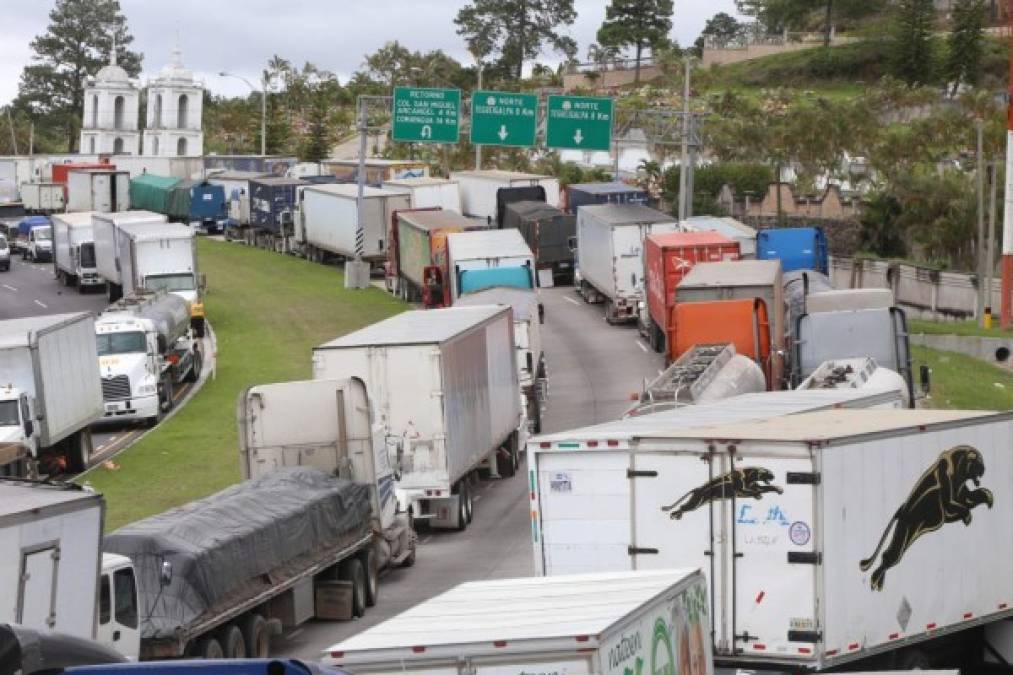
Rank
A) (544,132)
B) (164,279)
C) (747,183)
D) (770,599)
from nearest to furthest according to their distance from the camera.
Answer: (770,599) < (164,279) < (544,132) < (747,183)

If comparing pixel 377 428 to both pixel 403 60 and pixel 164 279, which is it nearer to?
pixel 164 279

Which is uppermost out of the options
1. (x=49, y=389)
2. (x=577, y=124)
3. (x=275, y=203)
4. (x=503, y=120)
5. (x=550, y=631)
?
(x=503, y=120)

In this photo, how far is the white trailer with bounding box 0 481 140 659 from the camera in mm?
16781

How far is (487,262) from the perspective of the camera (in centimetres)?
5141

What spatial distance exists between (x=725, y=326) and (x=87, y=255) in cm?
4298

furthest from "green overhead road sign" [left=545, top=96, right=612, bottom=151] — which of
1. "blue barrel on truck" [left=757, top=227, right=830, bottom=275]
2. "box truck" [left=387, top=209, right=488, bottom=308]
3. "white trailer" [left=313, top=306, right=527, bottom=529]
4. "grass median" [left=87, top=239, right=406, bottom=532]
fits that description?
"white trailer" [left=313, top=306, right=527, bottom=529]

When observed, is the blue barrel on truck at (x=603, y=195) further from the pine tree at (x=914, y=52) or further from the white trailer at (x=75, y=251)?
the pine tree at (x=914, y=52)

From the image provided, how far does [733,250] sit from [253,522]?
28754 mm

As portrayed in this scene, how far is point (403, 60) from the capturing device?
170 meters

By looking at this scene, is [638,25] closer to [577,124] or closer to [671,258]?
[577,124]

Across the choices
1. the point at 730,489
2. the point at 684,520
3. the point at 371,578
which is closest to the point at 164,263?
the point at 371,578

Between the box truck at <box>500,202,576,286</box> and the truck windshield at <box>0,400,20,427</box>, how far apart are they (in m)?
31.9

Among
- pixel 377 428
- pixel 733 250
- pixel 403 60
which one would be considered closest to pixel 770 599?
pixel 377 428

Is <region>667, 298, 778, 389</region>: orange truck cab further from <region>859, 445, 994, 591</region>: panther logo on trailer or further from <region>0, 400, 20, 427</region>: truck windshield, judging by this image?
<region>859, 445, 994, 591</region>: panther logo on trailer
